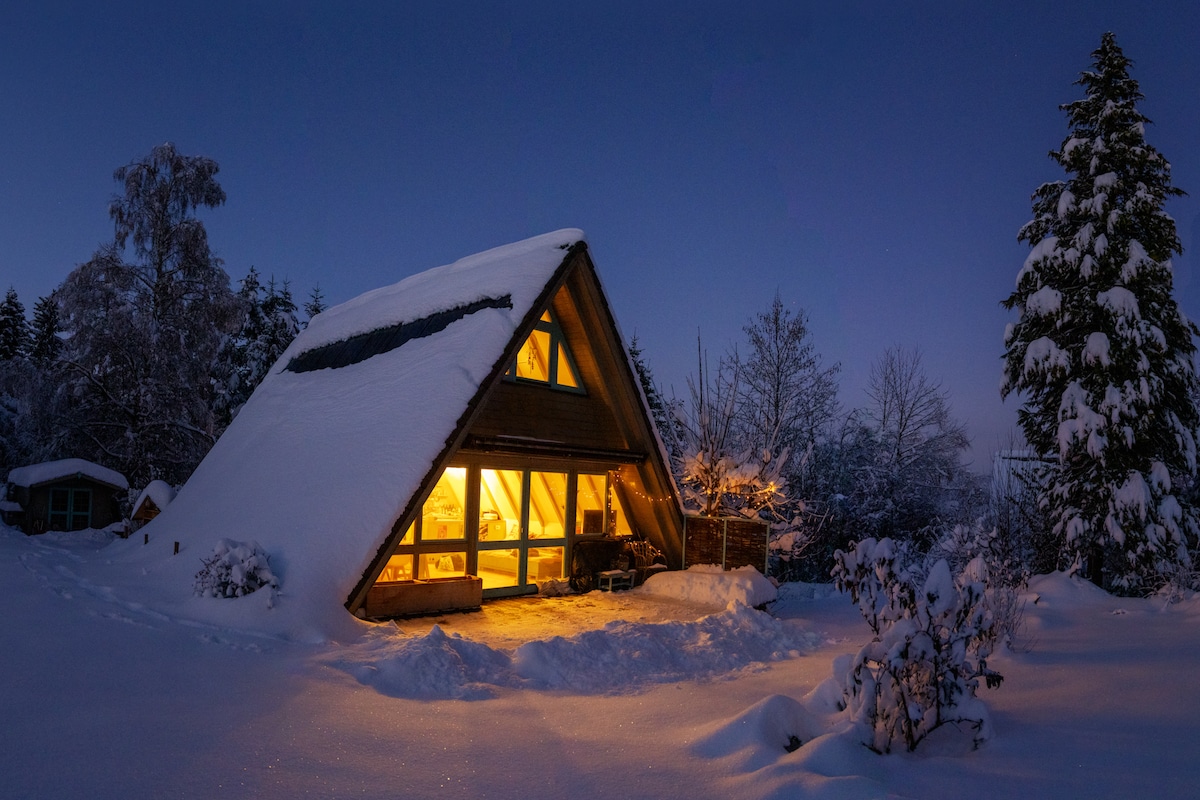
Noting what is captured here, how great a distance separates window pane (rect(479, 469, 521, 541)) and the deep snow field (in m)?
2.56

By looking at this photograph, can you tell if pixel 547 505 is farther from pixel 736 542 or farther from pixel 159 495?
pixel 159 495

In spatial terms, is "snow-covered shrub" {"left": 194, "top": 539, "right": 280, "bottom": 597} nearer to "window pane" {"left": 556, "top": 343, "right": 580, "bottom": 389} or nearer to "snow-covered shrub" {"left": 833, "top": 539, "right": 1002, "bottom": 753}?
"window pane" {"left": 556, "top": 343, "right": 580, "bottom": 389}

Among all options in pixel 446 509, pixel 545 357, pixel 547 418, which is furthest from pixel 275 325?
pixel 446 509

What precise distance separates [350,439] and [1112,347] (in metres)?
12.2

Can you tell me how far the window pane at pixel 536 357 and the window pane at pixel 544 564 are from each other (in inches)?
104

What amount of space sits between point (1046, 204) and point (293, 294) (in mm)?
24700

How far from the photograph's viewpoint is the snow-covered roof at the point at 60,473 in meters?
17.2

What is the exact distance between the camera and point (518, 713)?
17.7 ft

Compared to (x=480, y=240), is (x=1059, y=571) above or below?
below

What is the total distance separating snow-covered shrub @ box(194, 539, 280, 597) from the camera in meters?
7.63

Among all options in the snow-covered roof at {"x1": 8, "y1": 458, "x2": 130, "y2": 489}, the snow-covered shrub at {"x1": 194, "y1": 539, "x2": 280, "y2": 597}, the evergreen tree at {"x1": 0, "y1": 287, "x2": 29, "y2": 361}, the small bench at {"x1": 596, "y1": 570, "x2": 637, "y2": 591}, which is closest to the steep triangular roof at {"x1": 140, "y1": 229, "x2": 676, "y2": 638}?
the snow-covered shrub at {"x1": 194, "y1": 539, "x2": 280, "y2": 597}

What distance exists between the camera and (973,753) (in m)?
4.50

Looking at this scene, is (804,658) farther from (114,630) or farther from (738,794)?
(114,630)

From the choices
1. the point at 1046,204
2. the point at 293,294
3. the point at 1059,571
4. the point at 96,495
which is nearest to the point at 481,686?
the point at 1059,571
